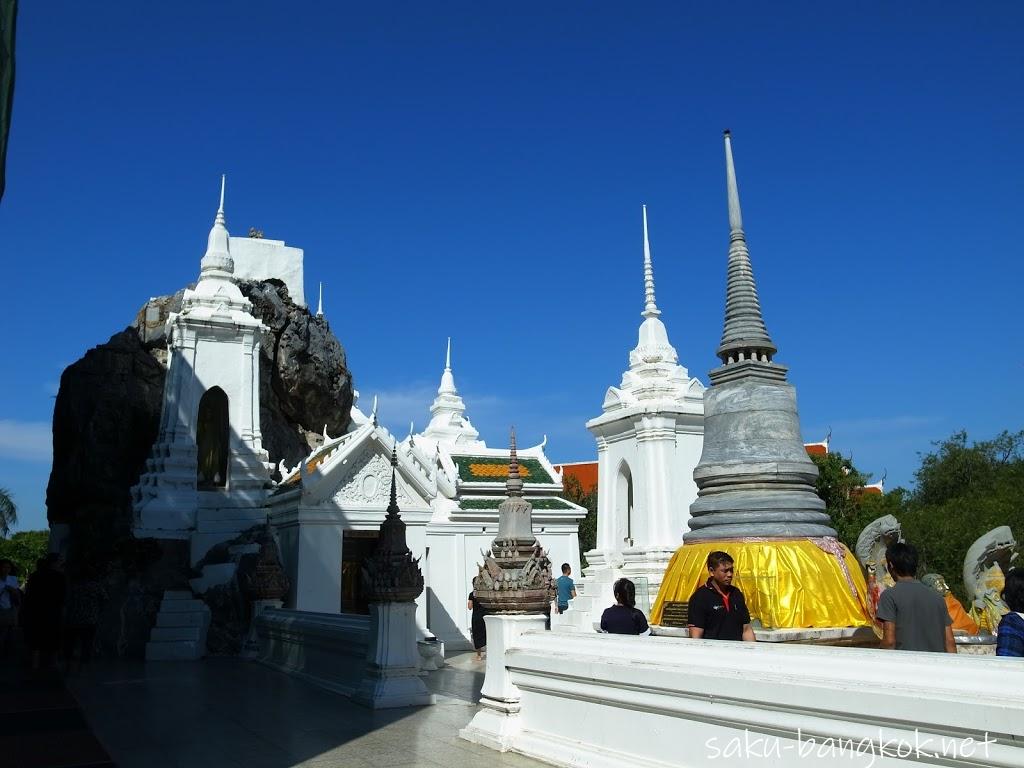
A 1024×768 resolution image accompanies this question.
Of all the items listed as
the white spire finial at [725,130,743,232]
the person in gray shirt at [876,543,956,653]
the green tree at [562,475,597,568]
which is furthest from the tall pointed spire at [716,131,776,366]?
the green tree at [562,475,597,568]

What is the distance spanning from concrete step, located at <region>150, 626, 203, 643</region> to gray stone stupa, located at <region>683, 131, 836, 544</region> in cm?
1033

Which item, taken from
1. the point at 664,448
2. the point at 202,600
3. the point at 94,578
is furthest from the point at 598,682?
the point at 664,448

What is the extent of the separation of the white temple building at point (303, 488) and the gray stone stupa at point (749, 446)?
400 inches

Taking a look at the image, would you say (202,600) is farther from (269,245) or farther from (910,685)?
(269,245)

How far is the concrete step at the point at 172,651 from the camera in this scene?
15000 millimetres

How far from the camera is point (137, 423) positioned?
21922 millimetres

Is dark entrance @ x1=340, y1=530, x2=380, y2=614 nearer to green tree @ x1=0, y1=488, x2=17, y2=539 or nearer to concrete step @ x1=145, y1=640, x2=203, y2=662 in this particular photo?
concrete step @ x1=145, y1=640, x2=203, y2=662

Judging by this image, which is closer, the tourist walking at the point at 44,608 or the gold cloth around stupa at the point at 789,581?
the gold cloth around stupa at the point at 789,581

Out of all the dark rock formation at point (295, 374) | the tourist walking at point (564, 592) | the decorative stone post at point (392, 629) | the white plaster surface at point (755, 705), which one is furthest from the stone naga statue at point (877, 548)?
the dark rock formation at point (295, 374)

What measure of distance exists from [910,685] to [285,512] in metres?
15.5

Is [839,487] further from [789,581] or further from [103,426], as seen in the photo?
[789,581]

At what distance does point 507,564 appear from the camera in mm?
8055

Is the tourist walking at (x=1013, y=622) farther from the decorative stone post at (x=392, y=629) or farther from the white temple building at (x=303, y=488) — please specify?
the white temple building at (x=303, y=488)

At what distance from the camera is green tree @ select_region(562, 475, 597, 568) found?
40906 millimetres
